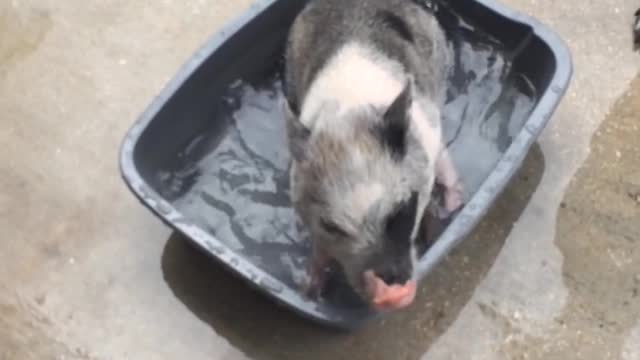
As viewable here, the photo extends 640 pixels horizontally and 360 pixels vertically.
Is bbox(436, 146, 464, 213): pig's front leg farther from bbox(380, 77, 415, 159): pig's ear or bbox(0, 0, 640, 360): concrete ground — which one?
bbox(380, 77, 415, 159): pig's ear

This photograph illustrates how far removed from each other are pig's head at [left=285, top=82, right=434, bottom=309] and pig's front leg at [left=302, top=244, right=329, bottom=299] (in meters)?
0.23

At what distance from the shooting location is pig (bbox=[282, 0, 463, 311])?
3064 mm

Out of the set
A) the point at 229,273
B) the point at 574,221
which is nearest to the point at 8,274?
the point at 229,273

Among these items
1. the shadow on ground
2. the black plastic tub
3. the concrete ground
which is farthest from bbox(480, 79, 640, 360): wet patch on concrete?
the black plastic tub

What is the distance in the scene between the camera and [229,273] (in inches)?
143

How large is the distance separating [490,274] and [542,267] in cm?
15

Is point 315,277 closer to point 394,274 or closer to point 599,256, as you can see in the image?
point 394,274

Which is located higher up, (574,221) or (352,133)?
(352,133)

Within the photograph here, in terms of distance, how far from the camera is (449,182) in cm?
370

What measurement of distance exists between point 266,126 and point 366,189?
3.37 ft

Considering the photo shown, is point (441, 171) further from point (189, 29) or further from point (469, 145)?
point (189, 29)

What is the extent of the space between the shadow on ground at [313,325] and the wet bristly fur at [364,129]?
0.36 metres

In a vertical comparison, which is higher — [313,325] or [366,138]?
[366,138]

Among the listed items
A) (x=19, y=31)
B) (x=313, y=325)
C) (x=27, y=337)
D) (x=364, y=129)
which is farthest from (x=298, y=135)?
(x=19, y=31)
